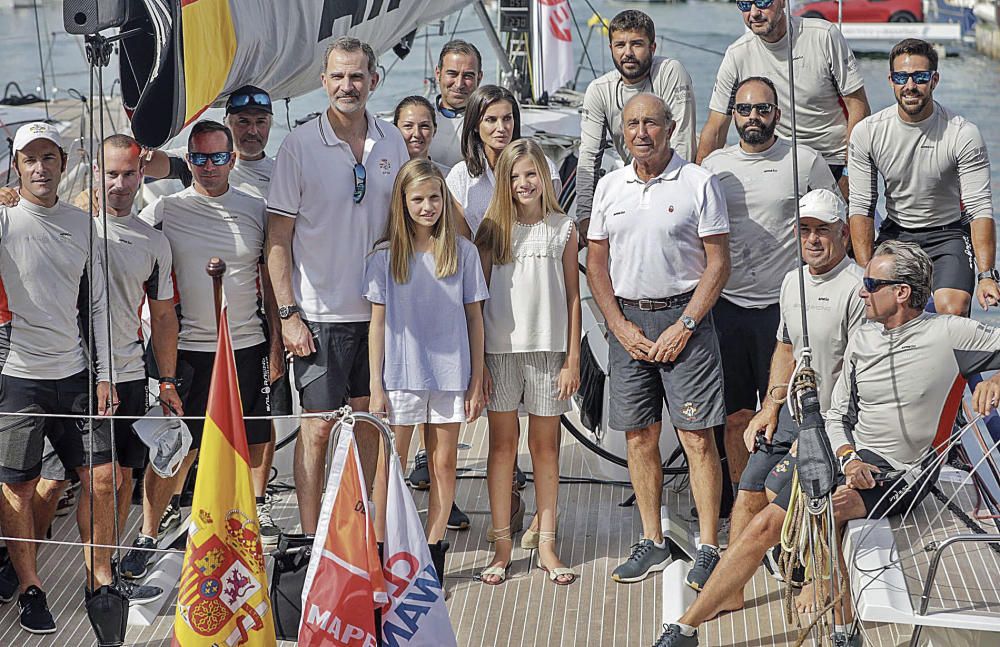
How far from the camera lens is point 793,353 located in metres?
4.15

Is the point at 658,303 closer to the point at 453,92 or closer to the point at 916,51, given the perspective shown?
the point at 916,51

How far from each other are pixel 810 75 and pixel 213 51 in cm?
230

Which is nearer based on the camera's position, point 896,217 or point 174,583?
point 174,583

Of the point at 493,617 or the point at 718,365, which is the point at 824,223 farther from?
the point at 493,617

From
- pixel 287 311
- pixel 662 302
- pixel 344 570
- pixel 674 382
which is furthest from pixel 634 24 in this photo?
pixel 344 570

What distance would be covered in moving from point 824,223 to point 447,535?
1.83 m

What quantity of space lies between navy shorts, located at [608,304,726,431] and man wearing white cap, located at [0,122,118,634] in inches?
67.5

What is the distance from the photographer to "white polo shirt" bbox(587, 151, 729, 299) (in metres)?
4.28

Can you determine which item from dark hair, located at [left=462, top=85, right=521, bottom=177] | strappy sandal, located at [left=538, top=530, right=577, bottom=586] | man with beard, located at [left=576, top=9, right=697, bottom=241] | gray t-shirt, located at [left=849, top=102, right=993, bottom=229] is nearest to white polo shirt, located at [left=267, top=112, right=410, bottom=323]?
dark hair, located at [left=462, top=85, right=521, bottom=177]

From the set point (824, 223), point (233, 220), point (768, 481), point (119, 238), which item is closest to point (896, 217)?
point (824, 223)

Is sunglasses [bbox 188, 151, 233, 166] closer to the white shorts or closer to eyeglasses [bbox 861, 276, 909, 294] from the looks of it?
the white shorts

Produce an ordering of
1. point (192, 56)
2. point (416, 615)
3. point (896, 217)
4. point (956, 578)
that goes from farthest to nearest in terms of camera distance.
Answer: point (896, 217)
point (192, 56)
point (416, 615)
point (956, 578)

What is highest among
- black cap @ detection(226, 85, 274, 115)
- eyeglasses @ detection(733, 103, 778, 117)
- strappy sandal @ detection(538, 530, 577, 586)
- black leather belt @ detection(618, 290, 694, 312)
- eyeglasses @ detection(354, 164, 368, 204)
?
black cap @ detection(226, 85, 274, 115)

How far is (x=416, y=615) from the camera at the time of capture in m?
3.40
